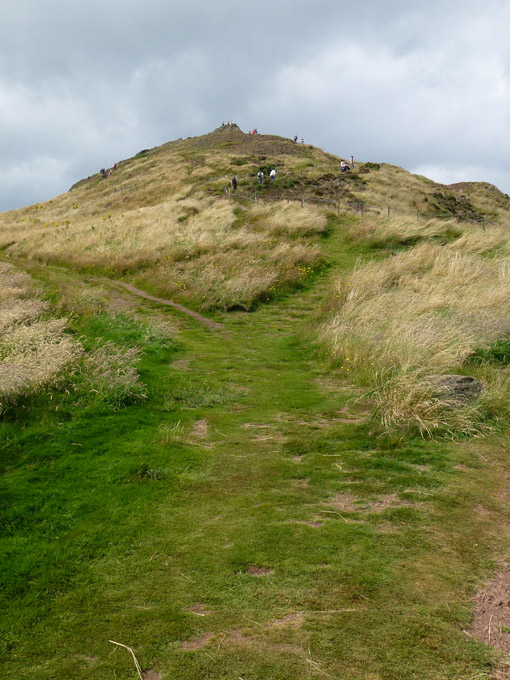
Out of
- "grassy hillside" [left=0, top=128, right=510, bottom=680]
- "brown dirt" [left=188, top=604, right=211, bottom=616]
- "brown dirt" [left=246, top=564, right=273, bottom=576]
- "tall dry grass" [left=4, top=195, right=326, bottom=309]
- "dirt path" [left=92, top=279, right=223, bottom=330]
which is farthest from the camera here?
"tall dry grass" [left=4, top=195, right=326, bottom=309]

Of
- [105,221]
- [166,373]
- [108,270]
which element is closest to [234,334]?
[166,373]

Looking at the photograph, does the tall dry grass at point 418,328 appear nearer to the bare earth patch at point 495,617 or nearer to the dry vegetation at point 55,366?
the bare earth patch at point 495,617

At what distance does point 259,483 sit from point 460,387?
12.0 ft

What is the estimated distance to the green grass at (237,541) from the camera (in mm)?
3111

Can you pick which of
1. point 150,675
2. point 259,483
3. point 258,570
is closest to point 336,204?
point 259,483

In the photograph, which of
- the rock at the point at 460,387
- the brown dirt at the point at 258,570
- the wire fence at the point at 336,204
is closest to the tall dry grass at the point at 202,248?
the wire fence at the point at 336,204

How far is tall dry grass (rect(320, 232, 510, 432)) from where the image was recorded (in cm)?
697

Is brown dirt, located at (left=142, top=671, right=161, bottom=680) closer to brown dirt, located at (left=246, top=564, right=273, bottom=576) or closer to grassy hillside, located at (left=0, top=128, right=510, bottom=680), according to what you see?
grassy hillside, located at (left=0, top=128, right=510, bottom=680)

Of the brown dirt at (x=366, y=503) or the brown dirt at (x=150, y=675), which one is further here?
the brown dirt at (x=366, y=503)

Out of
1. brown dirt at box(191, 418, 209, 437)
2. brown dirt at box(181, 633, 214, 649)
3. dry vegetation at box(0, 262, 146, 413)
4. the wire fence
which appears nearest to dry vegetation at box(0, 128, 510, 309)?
the wire fence

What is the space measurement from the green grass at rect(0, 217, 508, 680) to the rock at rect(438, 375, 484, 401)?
3.40ft

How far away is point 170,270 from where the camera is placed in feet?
64.8

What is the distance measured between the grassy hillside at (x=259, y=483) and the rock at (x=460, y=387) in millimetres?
109

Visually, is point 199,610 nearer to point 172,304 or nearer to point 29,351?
point 29,351
